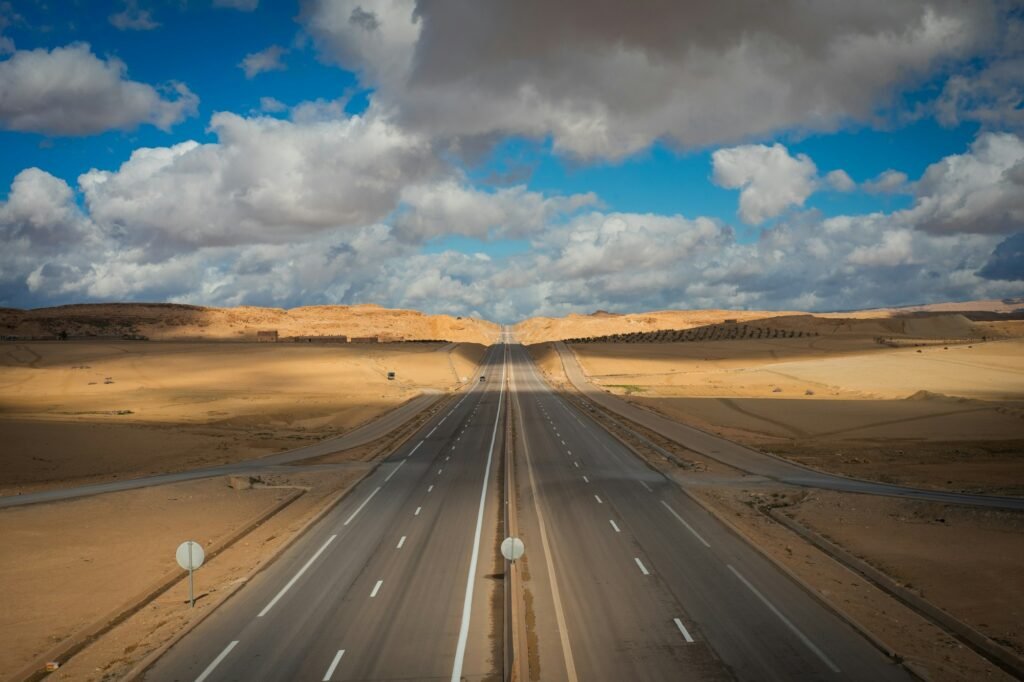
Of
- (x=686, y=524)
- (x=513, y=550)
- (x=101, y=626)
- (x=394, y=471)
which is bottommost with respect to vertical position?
(x=101, y=626)

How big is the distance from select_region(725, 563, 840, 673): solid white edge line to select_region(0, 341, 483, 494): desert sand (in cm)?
3615

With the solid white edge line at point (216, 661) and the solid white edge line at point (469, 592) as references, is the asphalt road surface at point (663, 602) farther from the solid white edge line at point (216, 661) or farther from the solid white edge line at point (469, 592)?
the solid white edge line at point (216, 661)

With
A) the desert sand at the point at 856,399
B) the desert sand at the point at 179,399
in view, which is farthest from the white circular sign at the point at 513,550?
the desert sand at the point at 179,399

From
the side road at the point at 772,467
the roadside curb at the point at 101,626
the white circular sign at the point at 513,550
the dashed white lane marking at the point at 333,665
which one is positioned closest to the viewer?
the dashed white lane marking at the point at 333,665

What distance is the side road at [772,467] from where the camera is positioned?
111 ft

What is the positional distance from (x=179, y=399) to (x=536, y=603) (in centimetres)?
7173

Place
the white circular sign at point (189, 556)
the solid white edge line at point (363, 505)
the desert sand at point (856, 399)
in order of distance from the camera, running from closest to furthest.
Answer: the white circular sign at point (189, 556) → the solid white edge line at point (363, 505) → the desert sand at point (856, 399)

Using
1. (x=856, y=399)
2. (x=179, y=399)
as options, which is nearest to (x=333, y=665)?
(x=179, y=399)

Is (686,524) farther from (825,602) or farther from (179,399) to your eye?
(179,399)

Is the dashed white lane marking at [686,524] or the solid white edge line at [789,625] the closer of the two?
the solid white edge line at [789,625]

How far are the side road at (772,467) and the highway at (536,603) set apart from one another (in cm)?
861

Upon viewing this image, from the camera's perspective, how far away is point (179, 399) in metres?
82.5

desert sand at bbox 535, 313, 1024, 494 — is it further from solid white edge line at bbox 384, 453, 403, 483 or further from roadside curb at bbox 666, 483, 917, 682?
solid white edge line at bbox 384, 453, 403, 483

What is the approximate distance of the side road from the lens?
3394 centimetres
